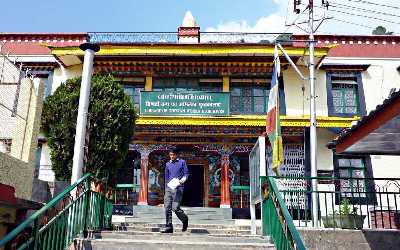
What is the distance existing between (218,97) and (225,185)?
359cm

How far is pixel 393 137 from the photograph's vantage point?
8078 millimetres

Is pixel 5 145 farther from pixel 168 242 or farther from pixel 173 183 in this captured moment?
pixel 168 242

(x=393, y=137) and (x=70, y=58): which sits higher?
(x=70, y=58)

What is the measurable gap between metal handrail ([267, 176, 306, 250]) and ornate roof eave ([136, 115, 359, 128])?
29.3 ft

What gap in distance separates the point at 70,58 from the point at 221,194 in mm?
8703

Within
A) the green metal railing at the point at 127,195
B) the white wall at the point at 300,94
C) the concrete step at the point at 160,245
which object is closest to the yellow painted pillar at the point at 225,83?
the white wall at the point at 300,94

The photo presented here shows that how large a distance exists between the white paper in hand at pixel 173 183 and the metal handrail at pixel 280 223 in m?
2.04

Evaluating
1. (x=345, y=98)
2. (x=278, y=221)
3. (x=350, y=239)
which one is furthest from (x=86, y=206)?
(x=345, y=98)

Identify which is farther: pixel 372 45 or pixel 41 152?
pixel 372 45

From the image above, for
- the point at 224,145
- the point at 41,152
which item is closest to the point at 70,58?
the point at 41,152

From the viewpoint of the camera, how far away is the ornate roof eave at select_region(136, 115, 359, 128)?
53.1ft

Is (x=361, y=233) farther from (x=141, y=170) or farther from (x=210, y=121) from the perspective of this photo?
(x=141, y=170)

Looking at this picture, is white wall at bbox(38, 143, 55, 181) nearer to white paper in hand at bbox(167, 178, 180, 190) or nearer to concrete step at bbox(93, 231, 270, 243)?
white paper in hand at bbox(167, 178, 180, 190)

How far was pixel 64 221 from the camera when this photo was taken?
19.7 ft
